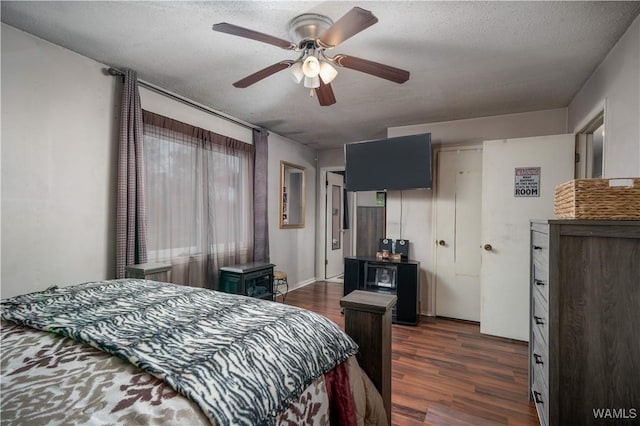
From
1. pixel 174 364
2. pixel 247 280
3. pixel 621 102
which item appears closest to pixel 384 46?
pixel 621 102

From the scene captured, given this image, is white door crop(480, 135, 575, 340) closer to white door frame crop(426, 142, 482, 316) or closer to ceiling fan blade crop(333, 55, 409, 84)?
white door frame crop(426, 142, 482, 316)

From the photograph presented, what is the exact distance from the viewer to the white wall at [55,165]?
6.26 feet

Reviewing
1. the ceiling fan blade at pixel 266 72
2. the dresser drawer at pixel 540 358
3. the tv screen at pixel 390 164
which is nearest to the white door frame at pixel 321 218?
the tv screen at pixel 390 164

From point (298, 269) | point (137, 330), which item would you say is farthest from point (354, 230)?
point (137, 330)

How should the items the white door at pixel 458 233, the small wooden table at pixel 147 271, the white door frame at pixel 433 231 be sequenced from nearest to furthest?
the small wooden table at pixel 147 271, the white door at pixel 458 233, the white door frame at pixel 433 231

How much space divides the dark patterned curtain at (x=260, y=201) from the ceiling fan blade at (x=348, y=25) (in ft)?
7.84

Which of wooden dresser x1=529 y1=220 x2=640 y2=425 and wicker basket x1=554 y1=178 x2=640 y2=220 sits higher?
wicker basket x1=554 y1=178 x2=640 y2=220

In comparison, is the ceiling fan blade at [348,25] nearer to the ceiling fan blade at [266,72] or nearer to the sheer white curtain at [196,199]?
the ceiling fan blade at [266,72]

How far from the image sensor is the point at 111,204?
2.44 metres

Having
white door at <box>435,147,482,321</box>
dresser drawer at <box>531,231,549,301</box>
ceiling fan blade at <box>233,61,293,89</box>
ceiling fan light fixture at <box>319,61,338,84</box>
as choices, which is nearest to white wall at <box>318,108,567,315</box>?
white door at <box>435,147,482,321</box>

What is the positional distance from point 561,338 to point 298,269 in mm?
3909

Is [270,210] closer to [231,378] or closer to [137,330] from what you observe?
[137,330]

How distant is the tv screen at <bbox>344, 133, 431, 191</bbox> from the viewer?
3.34 meters

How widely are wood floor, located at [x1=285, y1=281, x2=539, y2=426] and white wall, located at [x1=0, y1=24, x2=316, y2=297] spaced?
247 cm
